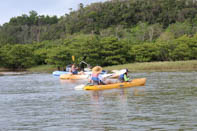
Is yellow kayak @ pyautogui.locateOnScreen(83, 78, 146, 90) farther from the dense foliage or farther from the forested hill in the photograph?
the forested hill

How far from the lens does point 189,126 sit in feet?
49.0

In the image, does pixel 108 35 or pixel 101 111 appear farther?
pixel 108 35

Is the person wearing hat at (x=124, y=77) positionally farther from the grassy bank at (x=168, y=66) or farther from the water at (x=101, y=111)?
the grassy bank at (x=168, y=66)

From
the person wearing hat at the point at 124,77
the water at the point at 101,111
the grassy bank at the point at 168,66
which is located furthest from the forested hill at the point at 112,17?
the water at the point at 101,111

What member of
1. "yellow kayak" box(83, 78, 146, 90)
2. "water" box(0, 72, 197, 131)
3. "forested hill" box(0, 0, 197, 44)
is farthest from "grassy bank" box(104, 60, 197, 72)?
A: "forested hill" box(0, 0, 197, 44)

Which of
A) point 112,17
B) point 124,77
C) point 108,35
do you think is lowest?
point 124,77

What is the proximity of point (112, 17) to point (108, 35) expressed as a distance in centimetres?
2978

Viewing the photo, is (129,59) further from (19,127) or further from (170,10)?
(170,10)

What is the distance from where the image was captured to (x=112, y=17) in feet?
443

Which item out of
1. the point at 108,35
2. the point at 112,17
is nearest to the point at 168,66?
the point at 108,35

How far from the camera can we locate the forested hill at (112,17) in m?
130

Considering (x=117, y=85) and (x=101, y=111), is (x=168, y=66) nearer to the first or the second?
(x=117, y=85)

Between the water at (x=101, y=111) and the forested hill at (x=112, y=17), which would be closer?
the water at (x=101, y=111)

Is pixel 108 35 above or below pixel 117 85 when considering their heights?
above
